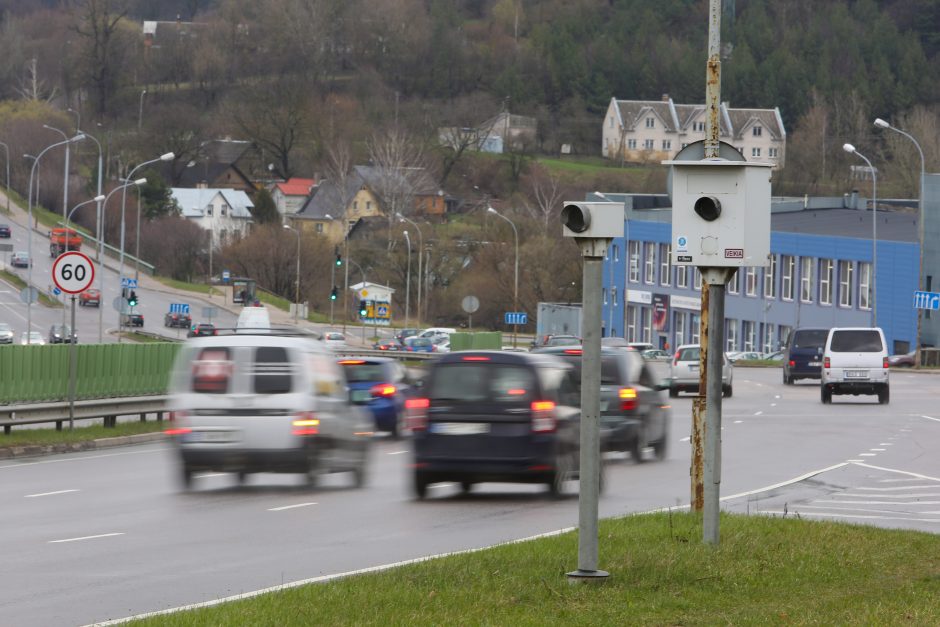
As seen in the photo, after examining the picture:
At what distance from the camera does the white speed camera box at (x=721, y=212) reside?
12383 millimetres

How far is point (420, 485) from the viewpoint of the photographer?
1888 centimetres

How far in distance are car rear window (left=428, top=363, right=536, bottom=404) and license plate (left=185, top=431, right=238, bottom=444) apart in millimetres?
2443

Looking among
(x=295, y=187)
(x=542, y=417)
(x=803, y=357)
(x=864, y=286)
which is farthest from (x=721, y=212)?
(x=295, y=187)

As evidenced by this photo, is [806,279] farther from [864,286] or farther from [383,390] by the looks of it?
[383,390]

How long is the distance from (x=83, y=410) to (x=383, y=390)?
17.8ft

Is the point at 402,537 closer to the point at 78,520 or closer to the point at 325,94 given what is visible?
the point at 78,520

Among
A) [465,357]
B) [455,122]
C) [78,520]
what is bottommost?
[78,520]

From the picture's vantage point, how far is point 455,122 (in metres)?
168

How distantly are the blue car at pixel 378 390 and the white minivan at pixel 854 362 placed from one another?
587 inches

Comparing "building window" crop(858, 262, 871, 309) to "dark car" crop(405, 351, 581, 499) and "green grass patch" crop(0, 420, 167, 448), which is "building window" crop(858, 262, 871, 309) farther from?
"dark car" crop(405, 351, 581, 499)

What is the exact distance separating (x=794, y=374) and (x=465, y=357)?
37.7m

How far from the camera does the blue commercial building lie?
82.7m

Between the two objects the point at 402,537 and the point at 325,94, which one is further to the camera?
the point at 325,94

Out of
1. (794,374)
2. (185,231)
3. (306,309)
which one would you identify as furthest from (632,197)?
(794,374)
